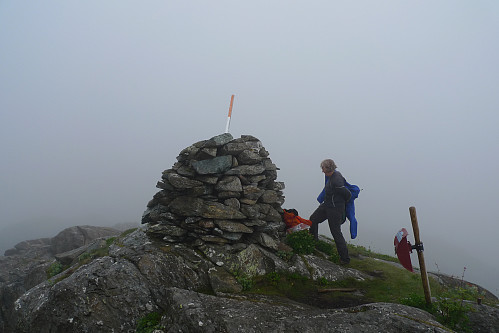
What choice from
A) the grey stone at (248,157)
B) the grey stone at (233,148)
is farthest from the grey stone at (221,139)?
the grey stone at (248,157)

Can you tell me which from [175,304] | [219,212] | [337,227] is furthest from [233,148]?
[175,304]

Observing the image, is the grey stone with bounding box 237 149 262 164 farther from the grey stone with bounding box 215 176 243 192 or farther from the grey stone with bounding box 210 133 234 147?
the grey stone with bounding box 215 176 243 192

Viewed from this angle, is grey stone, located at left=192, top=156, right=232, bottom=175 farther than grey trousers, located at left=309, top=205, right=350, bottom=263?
No

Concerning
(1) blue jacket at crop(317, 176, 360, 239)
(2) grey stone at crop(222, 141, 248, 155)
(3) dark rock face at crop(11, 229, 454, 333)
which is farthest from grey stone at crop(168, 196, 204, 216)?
(1) blue jacket at crop(317, 176, 360, 239)

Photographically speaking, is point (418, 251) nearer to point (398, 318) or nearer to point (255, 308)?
point (398, 318)

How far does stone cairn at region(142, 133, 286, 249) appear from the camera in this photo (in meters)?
10.8

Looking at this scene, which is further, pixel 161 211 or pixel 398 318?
pixel 161 211

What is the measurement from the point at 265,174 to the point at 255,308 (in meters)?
7.23

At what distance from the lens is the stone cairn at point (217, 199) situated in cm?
1076

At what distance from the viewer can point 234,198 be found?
11.5 metres

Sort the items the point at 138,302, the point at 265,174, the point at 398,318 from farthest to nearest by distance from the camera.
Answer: the point at 265,174, the point at 138,302, the point at 398,318

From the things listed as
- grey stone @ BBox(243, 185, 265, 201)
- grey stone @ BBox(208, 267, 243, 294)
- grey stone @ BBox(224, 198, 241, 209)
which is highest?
grey stone @ BBox(243, 185, 265, 201)

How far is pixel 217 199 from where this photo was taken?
37.6ft

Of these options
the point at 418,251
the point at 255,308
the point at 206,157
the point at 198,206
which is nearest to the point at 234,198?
the point at 198,206
